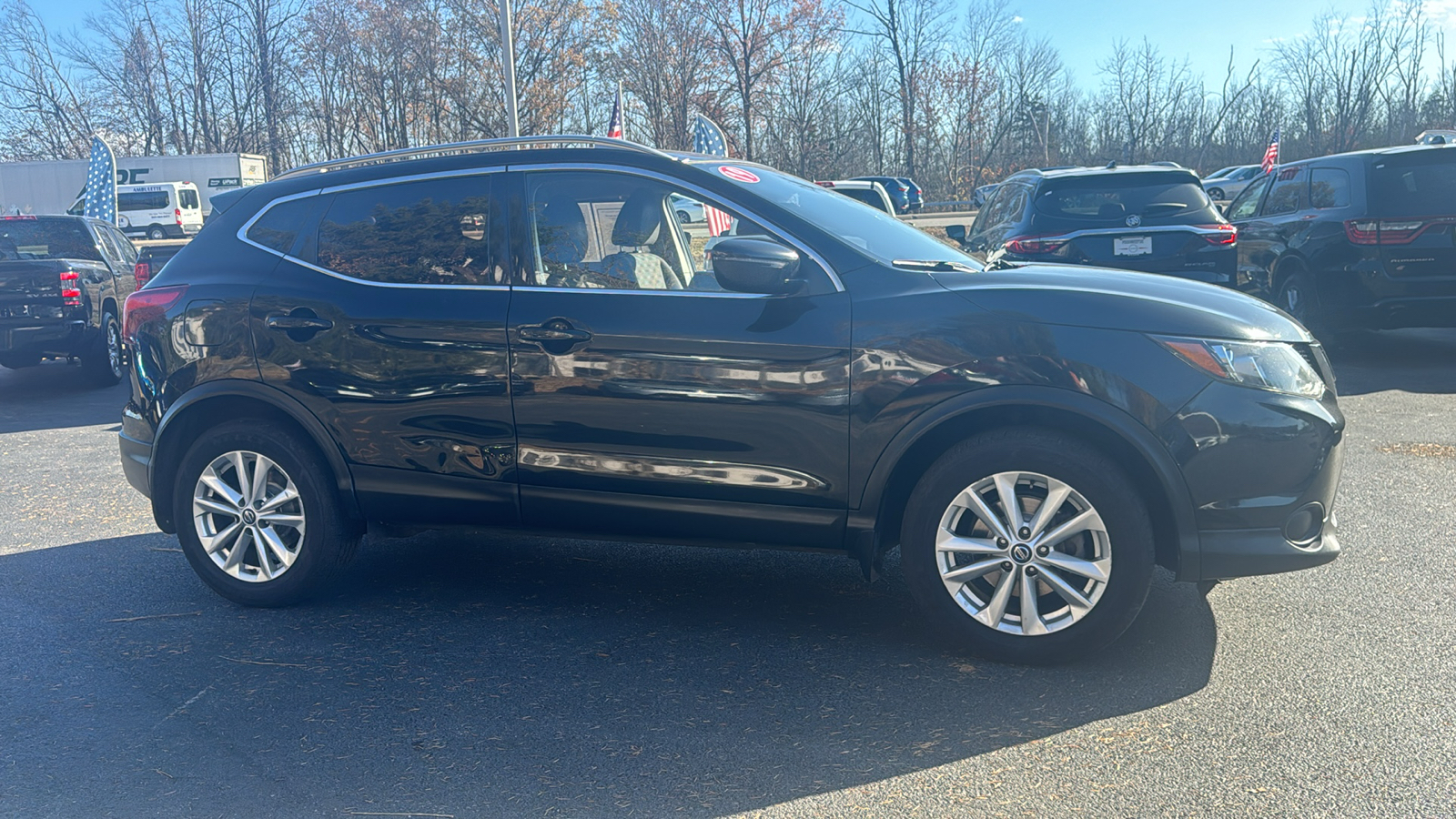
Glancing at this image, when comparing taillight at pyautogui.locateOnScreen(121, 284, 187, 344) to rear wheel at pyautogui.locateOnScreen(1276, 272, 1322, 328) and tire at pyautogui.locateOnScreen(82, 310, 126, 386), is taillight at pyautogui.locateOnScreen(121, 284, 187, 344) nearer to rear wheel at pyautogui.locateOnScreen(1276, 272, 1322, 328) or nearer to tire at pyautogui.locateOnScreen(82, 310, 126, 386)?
tire at pyautogui.locateOnScreen(82, 310, 126, 386)

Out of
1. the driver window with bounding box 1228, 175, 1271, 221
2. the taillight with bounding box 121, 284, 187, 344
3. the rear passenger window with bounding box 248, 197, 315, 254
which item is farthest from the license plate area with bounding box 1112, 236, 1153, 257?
the taillight with bounding box 121, 284, 187, 344

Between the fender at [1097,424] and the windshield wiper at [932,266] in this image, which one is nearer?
the fender at [1097,424]

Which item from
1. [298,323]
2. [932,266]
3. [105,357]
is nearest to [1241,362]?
[932,266]

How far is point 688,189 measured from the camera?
424 cm

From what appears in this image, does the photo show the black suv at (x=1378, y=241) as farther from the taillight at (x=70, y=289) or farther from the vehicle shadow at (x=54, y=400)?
the taillight at (x=70, y=289)

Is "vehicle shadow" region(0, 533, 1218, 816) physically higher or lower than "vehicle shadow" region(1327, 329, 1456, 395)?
lower

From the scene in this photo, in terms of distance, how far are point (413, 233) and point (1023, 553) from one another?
2.70 m

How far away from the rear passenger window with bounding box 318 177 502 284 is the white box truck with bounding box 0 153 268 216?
1863 inches

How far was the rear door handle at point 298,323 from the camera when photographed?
4.53 metres

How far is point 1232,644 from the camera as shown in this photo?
3.95 m

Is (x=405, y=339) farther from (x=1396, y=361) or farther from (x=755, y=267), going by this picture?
(x=1396, y=361)

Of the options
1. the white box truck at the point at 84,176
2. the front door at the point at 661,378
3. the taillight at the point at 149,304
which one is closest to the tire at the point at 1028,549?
the front door at the point at 661,378

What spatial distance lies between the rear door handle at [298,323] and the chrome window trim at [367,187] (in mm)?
200

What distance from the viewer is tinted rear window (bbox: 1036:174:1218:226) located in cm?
927
